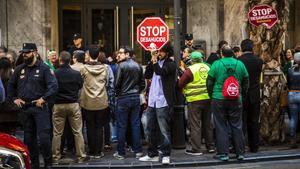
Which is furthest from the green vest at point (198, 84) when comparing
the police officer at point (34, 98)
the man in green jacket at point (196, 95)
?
the police officer at point (34, 98)

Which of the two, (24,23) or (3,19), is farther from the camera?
(24,23)

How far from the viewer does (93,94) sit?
11680 millimetres

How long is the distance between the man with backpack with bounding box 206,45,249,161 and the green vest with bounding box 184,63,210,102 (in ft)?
1.70

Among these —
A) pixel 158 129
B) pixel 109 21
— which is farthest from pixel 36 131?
pixel 109 21

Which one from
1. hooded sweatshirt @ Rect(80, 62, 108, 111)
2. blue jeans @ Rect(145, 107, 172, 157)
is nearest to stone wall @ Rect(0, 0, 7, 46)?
hooded sweatshirt @ Rect(80, 62, 108, 111)

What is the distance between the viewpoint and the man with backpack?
1123cm

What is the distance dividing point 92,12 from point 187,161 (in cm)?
1076

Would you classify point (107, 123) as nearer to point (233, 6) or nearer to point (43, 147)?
point (43, 147)

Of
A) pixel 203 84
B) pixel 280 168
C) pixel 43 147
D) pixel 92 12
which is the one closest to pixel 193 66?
pixel 203 84

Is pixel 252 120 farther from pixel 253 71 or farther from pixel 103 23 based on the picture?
pixel 103 23

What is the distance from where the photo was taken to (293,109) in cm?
1244

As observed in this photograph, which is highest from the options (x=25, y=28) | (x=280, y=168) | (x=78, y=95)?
(x=25, y=28)

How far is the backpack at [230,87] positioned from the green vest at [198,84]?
0.81 m

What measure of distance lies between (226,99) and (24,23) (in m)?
9.47
